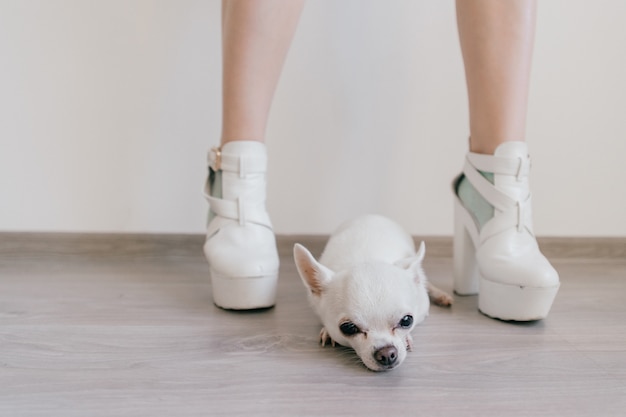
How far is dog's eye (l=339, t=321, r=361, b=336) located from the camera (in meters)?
0.74

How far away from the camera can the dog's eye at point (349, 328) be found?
74cm

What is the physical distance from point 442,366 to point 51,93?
105 cm

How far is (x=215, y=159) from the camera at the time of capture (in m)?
0.97

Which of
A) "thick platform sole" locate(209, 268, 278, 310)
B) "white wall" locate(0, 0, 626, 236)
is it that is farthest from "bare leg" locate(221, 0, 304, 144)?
"white wall" locate(0, 0, 626, 236)

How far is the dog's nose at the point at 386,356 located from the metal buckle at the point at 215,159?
44 cm

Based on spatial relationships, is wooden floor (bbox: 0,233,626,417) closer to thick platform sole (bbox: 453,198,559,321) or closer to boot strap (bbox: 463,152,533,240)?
thick platform sole (bbox: 453,198,559,321)

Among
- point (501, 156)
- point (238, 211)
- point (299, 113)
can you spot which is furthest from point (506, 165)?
point (299, 113)

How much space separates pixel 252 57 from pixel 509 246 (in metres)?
0.52

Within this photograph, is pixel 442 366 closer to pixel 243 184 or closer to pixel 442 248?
pixel 243 184

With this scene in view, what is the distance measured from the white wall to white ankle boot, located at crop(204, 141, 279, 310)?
38 centimetres

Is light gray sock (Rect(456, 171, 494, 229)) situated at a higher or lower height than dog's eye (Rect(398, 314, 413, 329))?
higher

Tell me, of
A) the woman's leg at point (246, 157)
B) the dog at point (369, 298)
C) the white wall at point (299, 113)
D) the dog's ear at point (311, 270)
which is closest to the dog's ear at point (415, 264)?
the dog at point (369, 298)

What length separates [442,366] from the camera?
2.38 ft

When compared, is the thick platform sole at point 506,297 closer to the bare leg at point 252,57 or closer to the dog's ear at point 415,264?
the dog's ear at point 415,264
